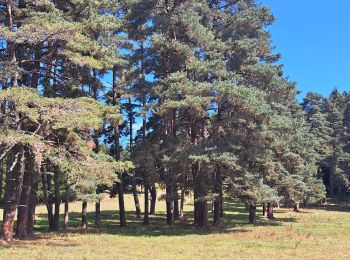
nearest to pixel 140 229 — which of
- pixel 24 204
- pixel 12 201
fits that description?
pixel 24 204

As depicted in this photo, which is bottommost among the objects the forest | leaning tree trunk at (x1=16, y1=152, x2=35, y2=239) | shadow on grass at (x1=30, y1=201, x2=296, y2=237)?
shadow on grass at (x1=30, y1=201, x2=296, y2=237)

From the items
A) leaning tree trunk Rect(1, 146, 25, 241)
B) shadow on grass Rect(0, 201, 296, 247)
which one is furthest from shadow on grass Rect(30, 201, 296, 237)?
leaning tree trunk Rect(1, 146, 25, 241)

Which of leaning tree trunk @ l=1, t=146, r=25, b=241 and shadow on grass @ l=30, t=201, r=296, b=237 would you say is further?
shadow on grass @ l=30, t=201, r=296, b=237

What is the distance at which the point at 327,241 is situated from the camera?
20844 millimetres

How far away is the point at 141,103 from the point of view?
35375 millimetres

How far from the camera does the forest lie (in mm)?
16828

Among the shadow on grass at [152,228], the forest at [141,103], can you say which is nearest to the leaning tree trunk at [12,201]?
the forest at [141,103]

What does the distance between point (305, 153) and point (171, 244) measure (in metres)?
29.1

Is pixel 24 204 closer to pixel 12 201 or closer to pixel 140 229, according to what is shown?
pixel 12 201

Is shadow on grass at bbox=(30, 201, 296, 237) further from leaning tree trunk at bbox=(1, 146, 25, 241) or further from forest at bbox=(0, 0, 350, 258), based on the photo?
leaning tree trunk at bbox=(1, 146, 25, 241)

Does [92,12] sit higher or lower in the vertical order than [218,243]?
higher

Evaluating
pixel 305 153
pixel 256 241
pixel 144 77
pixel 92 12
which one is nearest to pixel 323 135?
pixel 305 153

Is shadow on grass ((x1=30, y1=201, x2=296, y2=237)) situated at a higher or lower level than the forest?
lower

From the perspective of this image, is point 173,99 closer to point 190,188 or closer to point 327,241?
point 190,188
